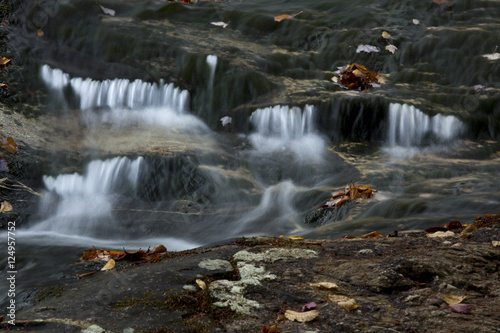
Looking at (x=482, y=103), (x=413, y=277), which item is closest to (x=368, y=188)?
(x=482, y=103)

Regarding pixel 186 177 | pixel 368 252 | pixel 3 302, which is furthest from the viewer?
pixel 186 177

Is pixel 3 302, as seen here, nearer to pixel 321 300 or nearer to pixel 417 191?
pixel 321 300

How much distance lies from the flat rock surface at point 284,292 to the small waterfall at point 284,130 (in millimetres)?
4720

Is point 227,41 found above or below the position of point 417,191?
above

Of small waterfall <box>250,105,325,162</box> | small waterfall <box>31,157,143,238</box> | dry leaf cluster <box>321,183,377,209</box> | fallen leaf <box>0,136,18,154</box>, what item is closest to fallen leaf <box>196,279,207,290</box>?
dry leaf cluster <box>321,183,377,209</box>

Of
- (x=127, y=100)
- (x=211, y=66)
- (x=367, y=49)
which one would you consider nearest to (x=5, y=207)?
(x=127, y=100)

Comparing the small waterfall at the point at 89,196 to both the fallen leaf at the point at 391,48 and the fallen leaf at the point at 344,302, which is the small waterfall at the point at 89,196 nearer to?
the fallen leaf at the point at 344,302

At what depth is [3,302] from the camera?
3.71 meters

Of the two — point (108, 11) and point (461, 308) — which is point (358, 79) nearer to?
point (108, 11)

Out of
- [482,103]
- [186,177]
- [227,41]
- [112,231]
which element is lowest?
[112,231]

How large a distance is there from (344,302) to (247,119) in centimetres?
604

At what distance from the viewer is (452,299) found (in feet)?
7.32

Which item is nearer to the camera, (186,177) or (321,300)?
(321,300)

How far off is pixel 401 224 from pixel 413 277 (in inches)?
99.5
